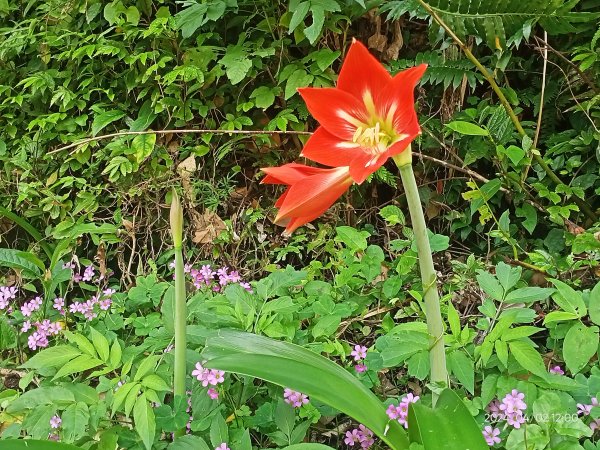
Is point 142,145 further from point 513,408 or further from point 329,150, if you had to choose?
point 513,408

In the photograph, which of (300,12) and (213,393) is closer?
(213,393)

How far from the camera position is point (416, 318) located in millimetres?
1240

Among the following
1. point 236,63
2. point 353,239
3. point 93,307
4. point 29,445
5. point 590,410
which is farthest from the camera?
point 236,63

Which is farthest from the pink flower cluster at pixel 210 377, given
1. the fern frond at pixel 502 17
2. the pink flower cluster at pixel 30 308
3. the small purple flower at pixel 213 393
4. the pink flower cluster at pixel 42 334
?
the fern frond at pixel 502 17

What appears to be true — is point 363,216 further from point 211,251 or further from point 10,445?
point 10,445

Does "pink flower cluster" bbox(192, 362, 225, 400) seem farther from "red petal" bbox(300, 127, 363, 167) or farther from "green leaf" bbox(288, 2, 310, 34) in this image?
"green leaf" bbox(288, 2, 310, 34)

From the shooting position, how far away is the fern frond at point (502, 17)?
1.38m

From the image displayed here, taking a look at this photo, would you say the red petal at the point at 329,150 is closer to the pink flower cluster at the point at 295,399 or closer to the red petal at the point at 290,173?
the red petal at the point at 290,173

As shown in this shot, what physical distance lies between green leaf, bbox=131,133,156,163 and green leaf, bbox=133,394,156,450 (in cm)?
113

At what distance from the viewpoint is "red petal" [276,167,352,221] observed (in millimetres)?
667

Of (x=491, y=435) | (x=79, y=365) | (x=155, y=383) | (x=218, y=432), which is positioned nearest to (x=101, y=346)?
(x=79, y=365)

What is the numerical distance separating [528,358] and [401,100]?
44 centimetres

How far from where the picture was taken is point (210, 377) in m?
0.86

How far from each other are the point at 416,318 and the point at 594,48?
0.98 m
